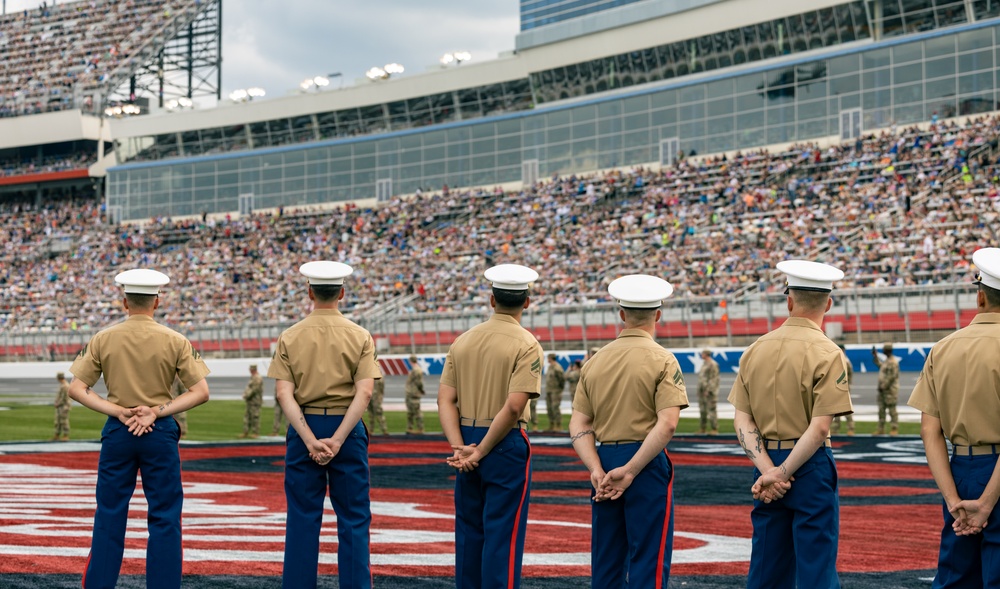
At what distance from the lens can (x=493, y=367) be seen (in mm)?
6594

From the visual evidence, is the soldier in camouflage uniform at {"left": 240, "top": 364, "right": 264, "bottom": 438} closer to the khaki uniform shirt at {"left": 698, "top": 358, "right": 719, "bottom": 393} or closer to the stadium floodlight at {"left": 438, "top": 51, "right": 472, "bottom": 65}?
the khaki uniform shirt at {"left": 698, "top": 358, "right": 719, "bottom": 393}

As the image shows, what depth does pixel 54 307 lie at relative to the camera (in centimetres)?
5641

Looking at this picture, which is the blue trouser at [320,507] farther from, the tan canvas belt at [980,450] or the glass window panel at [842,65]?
the glass window panel at [842,65]

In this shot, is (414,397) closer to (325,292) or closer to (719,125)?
(325,292)

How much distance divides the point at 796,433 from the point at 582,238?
128 feet

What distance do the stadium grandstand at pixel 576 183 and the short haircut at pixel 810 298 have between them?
23208mm

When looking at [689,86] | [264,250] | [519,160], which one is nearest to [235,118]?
[264,250]

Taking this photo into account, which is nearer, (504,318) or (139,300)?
(504,318)

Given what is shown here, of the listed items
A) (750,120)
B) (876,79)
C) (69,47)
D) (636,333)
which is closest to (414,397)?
(636,333)

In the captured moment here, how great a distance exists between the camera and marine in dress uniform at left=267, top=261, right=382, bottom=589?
21.9ft

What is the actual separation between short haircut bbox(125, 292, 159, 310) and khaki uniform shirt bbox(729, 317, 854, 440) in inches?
137

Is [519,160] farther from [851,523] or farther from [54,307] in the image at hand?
[851,523]

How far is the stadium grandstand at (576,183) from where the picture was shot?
36.1 meters

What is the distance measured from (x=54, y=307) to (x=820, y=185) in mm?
35980
